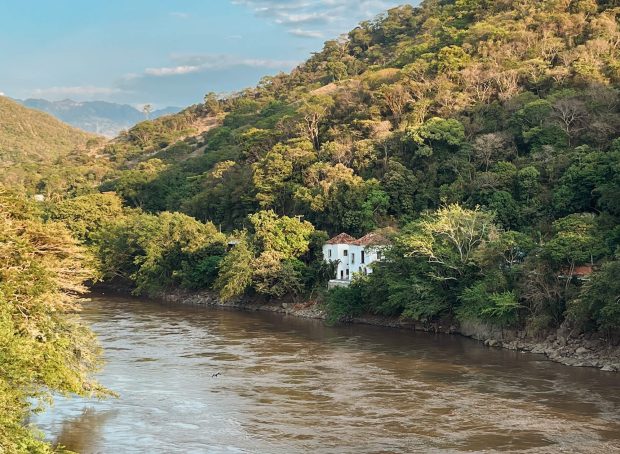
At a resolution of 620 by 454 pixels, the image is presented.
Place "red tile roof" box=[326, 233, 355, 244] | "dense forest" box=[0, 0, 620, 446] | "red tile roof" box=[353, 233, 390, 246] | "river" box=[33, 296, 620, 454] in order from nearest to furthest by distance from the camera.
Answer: "river" box=[33, 296, 620, 454]
"dense forest" box=[0, 0, 620, 446]
"red tile roof" box=[353, 233, 390, 246]
"red tile roof" box=[326, 233, 355, 244]

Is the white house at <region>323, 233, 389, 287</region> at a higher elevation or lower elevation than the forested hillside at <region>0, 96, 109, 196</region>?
lower

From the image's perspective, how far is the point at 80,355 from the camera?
24.8 m

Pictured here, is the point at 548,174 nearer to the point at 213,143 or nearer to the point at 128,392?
the point at 128,392

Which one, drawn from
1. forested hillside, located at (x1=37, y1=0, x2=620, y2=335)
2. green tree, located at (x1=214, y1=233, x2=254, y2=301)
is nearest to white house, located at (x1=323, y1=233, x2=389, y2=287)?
forested hillside, located at (x1=37, y1=0, x2=620, y2=335)

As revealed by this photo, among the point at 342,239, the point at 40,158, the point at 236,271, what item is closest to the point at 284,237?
the point at 342,239

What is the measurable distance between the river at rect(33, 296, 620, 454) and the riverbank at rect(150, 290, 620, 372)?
2.98ft

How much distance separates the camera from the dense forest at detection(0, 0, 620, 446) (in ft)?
133

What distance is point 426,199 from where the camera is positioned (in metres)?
62.4

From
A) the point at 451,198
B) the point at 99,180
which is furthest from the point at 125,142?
the point at 451,198

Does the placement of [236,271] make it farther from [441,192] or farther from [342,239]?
[441,192]

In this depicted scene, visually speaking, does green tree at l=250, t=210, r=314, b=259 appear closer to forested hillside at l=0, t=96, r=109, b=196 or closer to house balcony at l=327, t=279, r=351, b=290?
house balcony at l=327, t=279, r=351, b=290

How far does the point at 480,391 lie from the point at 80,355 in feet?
54.7

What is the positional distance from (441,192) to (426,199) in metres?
2.36

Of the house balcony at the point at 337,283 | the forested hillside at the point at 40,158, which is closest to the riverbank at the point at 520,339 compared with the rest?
the house balcony at the point at 337,283
